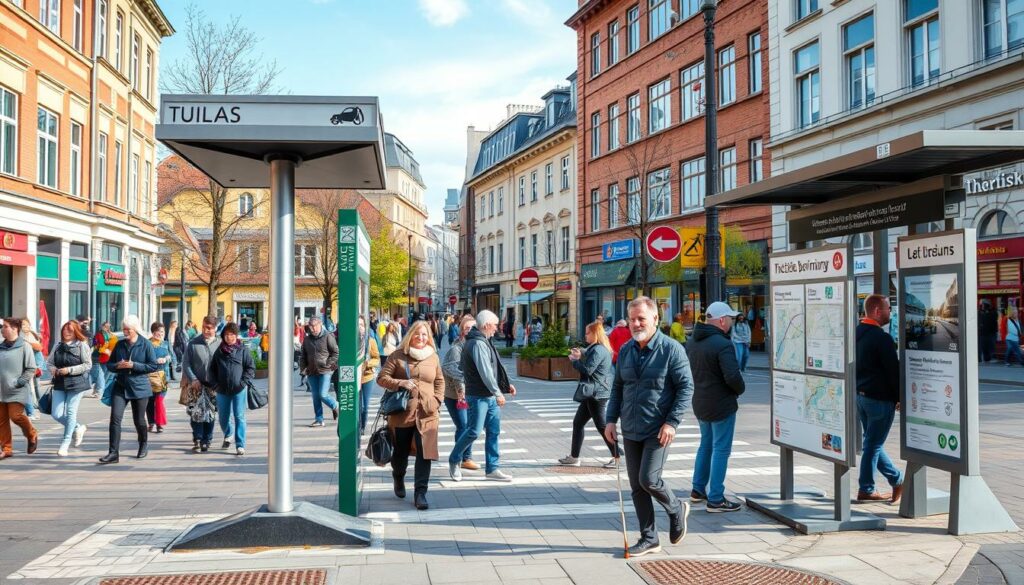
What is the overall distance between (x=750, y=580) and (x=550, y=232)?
43779 mm

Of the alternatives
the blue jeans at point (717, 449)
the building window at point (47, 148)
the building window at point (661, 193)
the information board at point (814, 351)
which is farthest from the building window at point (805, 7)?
the blue jeans at point (717, 449)

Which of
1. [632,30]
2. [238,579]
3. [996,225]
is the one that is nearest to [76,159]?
[632,30]

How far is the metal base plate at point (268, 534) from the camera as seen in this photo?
606 centimetres

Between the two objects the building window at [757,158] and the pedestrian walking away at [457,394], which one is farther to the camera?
the building window at [757,158]

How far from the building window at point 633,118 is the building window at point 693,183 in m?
4.80

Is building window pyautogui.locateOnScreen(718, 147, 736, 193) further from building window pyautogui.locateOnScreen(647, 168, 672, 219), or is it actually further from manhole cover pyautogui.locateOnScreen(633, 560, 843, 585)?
manhole cover pyautogui.locateOnScreen(633, 560, 843, 585)

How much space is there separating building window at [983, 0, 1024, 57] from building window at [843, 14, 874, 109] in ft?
13.3

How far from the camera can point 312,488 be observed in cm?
844

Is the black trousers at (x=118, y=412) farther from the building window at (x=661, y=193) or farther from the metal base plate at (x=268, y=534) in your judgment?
the building window at (x=661, y=193)

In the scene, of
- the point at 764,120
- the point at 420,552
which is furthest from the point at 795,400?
the point at 764,120

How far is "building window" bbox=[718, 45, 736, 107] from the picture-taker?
1234 inches

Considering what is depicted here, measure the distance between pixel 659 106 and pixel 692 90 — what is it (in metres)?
2.76

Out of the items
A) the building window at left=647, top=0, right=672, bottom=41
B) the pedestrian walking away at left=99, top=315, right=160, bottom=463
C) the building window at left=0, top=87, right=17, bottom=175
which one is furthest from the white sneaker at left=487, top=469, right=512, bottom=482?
the building window at left=647, top=0, right=672, bottom=41

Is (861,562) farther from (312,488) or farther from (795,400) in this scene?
(312,488)
